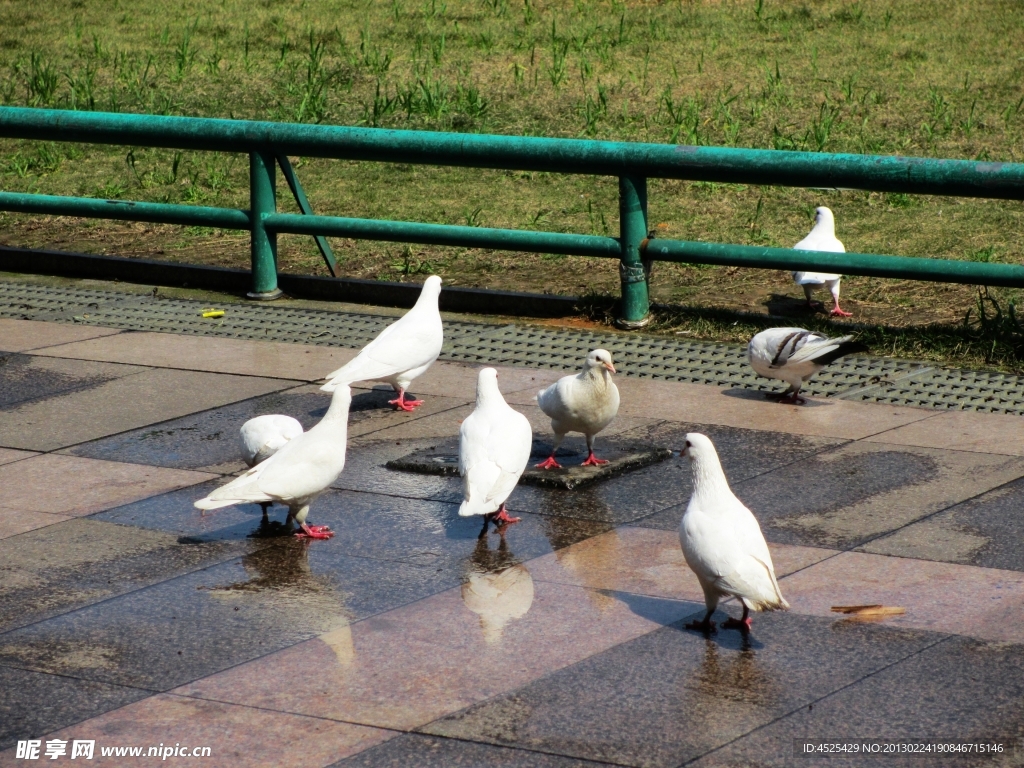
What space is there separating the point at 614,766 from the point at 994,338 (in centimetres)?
558

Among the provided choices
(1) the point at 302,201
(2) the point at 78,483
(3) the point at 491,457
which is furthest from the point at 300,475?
(1) the point at 302,201

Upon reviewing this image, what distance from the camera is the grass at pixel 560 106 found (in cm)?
1141

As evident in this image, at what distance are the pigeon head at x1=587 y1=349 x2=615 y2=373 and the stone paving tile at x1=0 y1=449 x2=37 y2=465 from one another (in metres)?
2.80

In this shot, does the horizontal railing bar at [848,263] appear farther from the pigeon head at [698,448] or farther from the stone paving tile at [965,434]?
the pigeon head at [698,448]

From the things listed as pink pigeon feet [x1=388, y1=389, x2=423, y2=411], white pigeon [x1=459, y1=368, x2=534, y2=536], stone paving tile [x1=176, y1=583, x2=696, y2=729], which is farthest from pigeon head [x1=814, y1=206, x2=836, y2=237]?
stone paving tile [x1=176, y1=583, x2=696, y2=729]

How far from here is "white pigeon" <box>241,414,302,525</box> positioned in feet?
20.7

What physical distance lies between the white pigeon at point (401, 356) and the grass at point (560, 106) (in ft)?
7.25

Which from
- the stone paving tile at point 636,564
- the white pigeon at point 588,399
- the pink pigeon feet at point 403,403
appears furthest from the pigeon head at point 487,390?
the pink pigeon feet at point 403,403

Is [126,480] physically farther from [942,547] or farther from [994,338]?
[994,338]

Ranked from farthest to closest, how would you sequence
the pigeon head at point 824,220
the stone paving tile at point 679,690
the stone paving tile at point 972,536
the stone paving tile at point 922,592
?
the pigeon head at point 824,220 < the stone paving tile at point 972,536 < the stone paving tile at point 922,592 < the stone paving tile at point 679,690

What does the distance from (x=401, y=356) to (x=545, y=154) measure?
2.36m

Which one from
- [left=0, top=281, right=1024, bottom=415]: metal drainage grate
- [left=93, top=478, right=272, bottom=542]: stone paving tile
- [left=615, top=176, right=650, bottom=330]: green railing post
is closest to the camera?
[left=93, top=478, right=272, bottom=542]: stone paving tile

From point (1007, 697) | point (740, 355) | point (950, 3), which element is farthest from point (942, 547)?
point (950, 3)

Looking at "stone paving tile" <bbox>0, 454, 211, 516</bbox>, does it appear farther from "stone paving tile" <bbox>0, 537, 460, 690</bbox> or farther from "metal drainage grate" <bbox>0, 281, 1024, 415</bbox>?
"metal drainage grate" <bbox>0, 281, 1024, 415</bbox>
